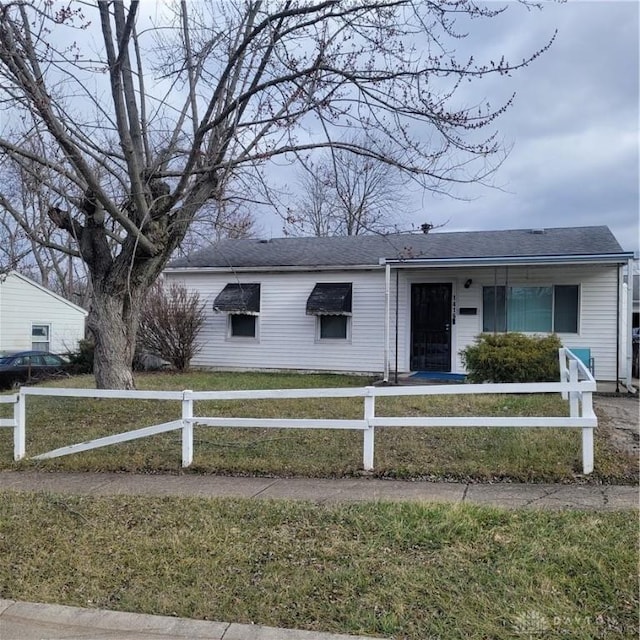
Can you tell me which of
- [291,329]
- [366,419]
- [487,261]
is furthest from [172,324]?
[366,419]

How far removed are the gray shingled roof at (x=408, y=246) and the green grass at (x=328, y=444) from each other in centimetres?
562

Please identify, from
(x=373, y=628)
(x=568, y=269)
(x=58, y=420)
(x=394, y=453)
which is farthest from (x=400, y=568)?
(x=568, y=269)

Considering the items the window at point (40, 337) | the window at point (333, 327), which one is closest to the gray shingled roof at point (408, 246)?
the window at point (333, 327)

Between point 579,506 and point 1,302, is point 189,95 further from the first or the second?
point 1,302

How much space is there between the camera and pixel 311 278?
16250 mm

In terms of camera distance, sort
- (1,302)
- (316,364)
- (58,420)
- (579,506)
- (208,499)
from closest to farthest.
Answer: (579,506) < (208,499) < (58,420) < (316,364) < (1,302)

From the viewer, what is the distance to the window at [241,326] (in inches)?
666

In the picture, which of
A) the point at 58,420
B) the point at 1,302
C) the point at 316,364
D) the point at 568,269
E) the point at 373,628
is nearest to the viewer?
the point at 373,628

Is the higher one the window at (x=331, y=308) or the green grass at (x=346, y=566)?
the window at (x=331, y=308)

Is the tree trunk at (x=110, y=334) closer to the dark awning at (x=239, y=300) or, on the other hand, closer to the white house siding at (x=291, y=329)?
the white house siding at (x=291, y=329)

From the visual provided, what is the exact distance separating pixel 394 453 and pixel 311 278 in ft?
33.2

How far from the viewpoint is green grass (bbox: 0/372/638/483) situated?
5.94 metres

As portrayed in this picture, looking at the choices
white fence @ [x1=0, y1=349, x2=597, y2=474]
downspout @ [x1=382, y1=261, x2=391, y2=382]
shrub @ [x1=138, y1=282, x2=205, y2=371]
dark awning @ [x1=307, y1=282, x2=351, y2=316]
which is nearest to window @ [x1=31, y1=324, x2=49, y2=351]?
shrub @ [x1=138, y1=282, x2=205, y2=371]

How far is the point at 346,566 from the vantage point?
3.70 metres
